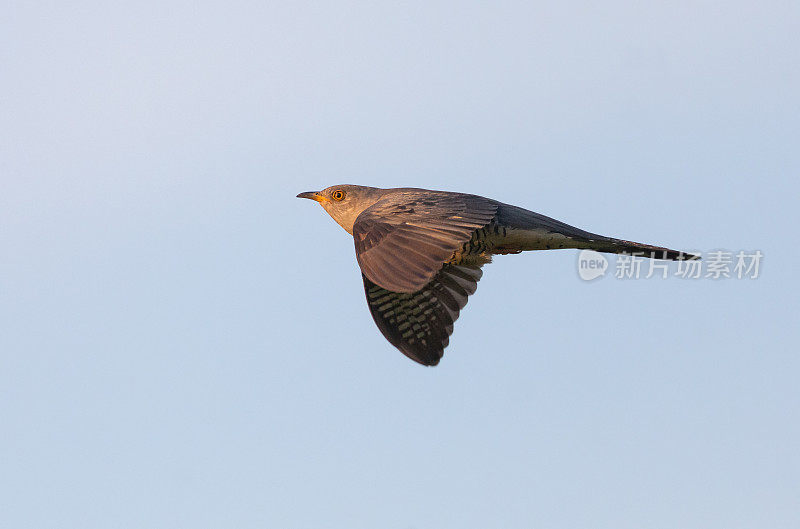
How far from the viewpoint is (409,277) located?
23.2 ft

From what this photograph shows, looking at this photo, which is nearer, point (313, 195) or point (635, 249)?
point (635, 249)

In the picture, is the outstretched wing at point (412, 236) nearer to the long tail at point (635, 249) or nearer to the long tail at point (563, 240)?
the long tail at point (563, 240)

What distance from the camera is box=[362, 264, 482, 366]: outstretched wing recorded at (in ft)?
30.6

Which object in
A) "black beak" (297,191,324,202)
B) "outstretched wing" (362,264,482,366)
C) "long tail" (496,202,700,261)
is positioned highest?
"black beak" (297,191,324,202)

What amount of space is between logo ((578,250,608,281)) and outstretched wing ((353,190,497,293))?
3.92 feet

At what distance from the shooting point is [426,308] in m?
9.56

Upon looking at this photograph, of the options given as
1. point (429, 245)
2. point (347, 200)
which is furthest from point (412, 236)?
point (347, 200)

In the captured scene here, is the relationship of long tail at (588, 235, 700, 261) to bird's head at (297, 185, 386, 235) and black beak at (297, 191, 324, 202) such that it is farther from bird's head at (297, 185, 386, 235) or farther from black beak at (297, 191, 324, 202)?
black beak at (297, 191, 324, 202)

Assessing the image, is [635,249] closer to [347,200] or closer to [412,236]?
[412,236]

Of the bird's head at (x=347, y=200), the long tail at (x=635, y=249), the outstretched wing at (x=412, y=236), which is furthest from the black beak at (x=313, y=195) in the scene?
the long tail at (x=635, y=249)

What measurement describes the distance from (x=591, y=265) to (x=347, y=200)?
2.41m

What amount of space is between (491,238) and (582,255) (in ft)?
3.36

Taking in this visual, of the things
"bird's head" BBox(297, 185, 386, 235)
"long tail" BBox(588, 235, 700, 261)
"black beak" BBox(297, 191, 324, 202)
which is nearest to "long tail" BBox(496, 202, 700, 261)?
"long tail" BBox(588, 235, 700, 261)

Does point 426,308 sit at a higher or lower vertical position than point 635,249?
lower
